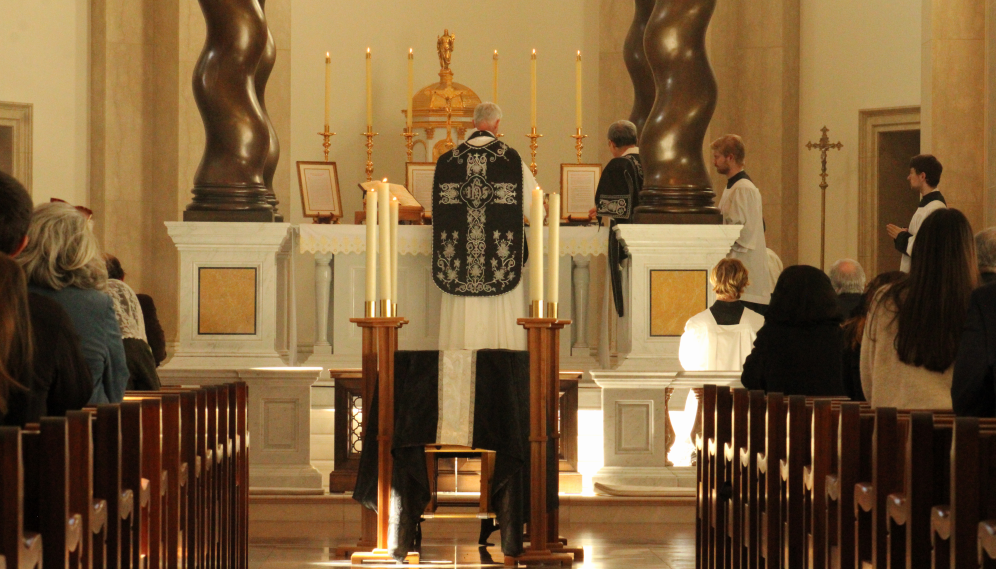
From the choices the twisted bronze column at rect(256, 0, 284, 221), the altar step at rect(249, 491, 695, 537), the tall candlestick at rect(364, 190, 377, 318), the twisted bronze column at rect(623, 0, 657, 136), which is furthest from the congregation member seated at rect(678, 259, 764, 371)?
the twisted bronze column at rect(256, 0, 284, 221)

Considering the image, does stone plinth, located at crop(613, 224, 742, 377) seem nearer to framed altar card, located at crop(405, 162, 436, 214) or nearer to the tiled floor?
the tiled floor

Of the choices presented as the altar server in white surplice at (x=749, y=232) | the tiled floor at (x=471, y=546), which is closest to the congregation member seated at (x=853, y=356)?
the tiled floor at (x=471, y=546)

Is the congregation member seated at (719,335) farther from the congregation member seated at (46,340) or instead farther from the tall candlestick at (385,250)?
the congregation member seated at (46,340)

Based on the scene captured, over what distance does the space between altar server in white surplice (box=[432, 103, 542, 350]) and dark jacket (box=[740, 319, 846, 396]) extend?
2975 mm

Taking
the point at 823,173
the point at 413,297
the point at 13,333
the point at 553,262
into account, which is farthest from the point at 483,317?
the point at 13,333

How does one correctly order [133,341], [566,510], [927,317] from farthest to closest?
[566,510] → [133,341] → [927,317]

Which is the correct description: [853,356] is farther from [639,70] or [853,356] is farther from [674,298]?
[639,70]

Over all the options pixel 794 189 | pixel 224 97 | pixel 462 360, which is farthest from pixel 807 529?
pixel 794 189

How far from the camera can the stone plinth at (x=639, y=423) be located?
7.76 meters

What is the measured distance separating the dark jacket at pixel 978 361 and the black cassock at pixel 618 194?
4602mm

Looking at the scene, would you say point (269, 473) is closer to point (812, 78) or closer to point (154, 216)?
point (154, 216)

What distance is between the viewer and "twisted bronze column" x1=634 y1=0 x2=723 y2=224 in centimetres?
815

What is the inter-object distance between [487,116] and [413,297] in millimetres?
1509

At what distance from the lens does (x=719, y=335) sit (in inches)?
298
